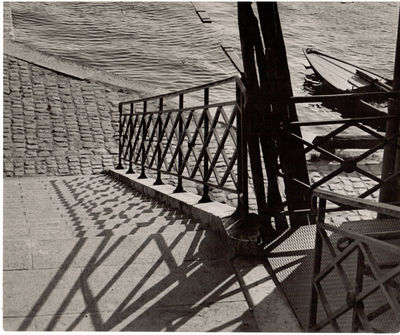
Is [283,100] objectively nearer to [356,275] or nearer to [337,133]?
[337,133]

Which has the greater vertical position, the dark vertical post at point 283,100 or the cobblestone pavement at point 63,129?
the dark vertical post at point 283,100

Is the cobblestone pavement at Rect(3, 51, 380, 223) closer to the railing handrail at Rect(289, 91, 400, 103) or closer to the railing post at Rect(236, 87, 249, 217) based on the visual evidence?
the railing handrail at Rect(289, 91, 400, 103)

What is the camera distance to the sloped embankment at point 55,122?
10.5 meters

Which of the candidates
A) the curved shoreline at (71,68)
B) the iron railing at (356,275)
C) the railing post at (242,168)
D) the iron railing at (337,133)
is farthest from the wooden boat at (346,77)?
the iron railing at (356,275)

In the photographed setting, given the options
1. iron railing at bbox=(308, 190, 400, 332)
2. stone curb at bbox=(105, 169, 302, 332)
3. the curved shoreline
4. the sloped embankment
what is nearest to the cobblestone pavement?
the sloped embankment

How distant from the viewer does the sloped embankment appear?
10.5 metres

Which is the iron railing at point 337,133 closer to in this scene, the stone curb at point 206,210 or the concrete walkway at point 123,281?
the stone curb at point 206,210

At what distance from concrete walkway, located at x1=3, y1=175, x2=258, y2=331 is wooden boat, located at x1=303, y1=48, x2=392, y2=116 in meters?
9.79

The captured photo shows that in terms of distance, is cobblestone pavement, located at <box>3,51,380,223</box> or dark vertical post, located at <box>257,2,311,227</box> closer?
dark vertical post, located at <box>257,2,311,227</box>

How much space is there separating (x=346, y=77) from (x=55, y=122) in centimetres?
725

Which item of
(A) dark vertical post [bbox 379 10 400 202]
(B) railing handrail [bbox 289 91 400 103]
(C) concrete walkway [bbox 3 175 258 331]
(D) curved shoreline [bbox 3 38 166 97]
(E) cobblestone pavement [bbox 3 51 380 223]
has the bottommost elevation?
(E) cobblestone pavement [bbox 3 51 380 223]

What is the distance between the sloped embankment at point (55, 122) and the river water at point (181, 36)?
1953 millimetres

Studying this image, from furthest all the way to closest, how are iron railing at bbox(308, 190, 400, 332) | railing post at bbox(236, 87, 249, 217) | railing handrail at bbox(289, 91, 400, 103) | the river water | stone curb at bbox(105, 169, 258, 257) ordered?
the river water, railing handrail at bbox(289, 91, 400, 103), railing post at bbox(236, 87, 249, 217), stone curb at bbox(105, 169, 258, 257), iron railing at bbox(308, 190, 400, 332)

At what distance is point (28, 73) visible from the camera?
1392cm
